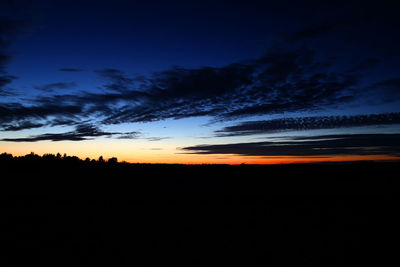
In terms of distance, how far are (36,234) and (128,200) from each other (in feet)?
27.8

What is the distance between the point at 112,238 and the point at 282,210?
456 inches

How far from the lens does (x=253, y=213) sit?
1575 centimetres

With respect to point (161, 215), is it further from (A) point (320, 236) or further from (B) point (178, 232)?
(A) point (320, 236)

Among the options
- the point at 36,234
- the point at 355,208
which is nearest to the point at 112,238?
the point at 36,234

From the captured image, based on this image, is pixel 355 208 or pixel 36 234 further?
pixel 355 208

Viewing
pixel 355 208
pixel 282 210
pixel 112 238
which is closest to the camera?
pixel 112 238

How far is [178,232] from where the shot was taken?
1172cm

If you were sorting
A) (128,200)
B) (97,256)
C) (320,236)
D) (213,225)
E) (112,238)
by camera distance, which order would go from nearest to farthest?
(97,256)
(112,238)
(320,236)
(213,225)
(128,200)

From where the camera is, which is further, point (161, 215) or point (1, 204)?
point (1, 204)

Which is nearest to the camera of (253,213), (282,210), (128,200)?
(253,213)

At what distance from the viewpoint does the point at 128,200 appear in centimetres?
1947

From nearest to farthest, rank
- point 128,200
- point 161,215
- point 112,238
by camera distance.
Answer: point 112,238 < point 161,215 < point 128,200

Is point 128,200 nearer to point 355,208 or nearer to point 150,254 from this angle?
point 150,254

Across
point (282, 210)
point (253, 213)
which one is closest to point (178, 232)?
point (253, 213)
